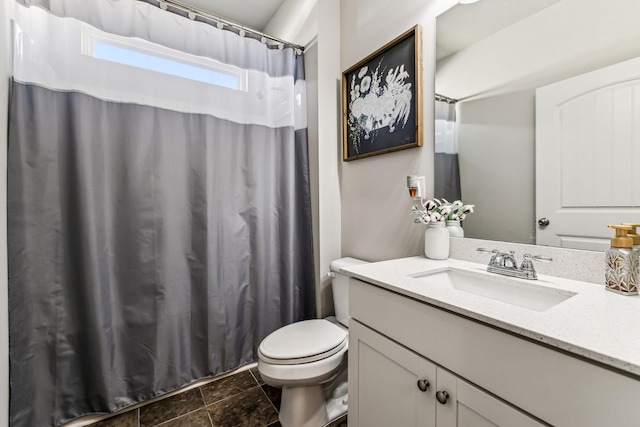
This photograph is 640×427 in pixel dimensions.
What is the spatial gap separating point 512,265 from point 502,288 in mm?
96

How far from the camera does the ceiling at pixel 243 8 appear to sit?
1.96 m

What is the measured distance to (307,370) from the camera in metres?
1.17

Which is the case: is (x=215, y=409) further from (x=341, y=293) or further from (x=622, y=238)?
(x=622, y=238)

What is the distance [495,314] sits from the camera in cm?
60

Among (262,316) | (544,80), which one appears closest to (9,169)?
(262,316)

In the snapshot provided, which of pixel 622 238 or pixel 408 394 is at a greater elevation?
pixel 622 238

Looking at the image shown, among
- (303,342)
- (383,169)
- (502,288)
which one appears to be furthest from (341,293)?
(502,288)

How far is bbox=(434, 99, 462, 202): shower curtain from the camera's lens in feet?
4.05

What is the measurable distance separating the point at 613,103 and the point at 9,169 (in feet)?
7.21

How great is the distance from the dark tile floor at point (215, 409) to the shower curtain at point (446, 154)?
4.02ft

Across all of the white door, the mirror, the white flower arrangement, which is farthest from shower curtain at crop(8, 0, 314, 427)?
the white door

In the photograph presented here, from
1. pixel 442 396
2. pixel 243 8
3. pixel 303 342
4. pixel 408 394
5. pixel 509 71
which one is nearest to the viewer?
pixel 442 396

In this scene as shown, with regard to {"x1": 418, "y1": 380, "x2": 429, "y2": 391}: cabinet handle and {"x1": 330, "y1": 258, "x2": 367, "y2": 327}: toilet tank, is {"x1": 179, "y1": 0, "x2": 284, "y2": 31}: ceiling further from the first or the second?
{"x1": 418, "y1": 380, "x2": 429, "y2": 391}: cabinet handle

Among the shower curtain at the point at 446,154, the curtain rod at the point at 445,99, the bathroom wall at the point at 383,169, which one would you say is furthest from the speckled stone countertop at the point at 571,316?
the curtain rod at the point at 445,99
